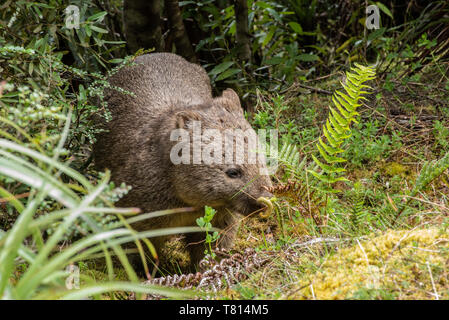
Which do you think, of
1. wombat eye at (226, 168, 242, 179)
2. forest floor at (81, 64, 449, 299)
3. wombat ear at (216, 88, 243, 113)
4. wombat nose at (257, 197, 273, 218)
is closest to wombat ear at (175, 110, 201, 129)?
wombat ear at (216, 88, 243, 113)

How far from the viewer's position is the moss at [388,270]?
2482 mm

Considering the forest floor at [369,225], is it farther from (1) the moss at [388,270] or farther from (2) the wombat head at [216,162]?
(2) the wombat head at [216,162]

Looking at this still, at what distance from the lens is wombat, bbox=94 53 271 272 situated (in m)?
4.07

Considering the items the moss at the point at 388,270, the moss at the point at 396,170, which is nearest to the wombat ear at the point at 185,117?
the moss at the point at 388,270

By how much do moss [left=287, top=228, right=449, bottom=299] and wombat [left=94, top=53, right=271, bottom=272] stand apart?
1.28 m

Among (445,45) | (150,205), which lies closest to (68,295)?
(150,205)

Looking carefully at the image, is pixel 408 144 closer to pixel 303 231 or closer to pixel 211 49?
pixel 303 231

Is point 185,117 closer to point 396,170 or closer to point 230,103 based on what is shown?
point 230,103

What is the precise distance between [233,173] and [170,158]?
0.65 metres

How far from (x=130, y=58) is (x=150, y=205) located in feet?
4.90

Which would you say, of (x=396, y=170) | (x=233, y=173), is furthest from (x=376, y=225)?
(x=396, y=170)

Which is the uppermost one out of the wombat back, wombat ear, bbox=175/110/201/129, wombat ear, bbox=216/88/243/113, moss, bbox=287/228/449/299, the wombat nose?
the wombat back

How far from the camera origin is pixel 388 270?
8.66 feet

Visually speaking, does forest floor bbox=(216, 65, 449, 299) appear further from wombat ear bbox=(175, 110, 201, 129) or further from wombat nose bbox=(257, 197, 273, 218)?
wombat ear bbox=(175, 110, 201, 129)
